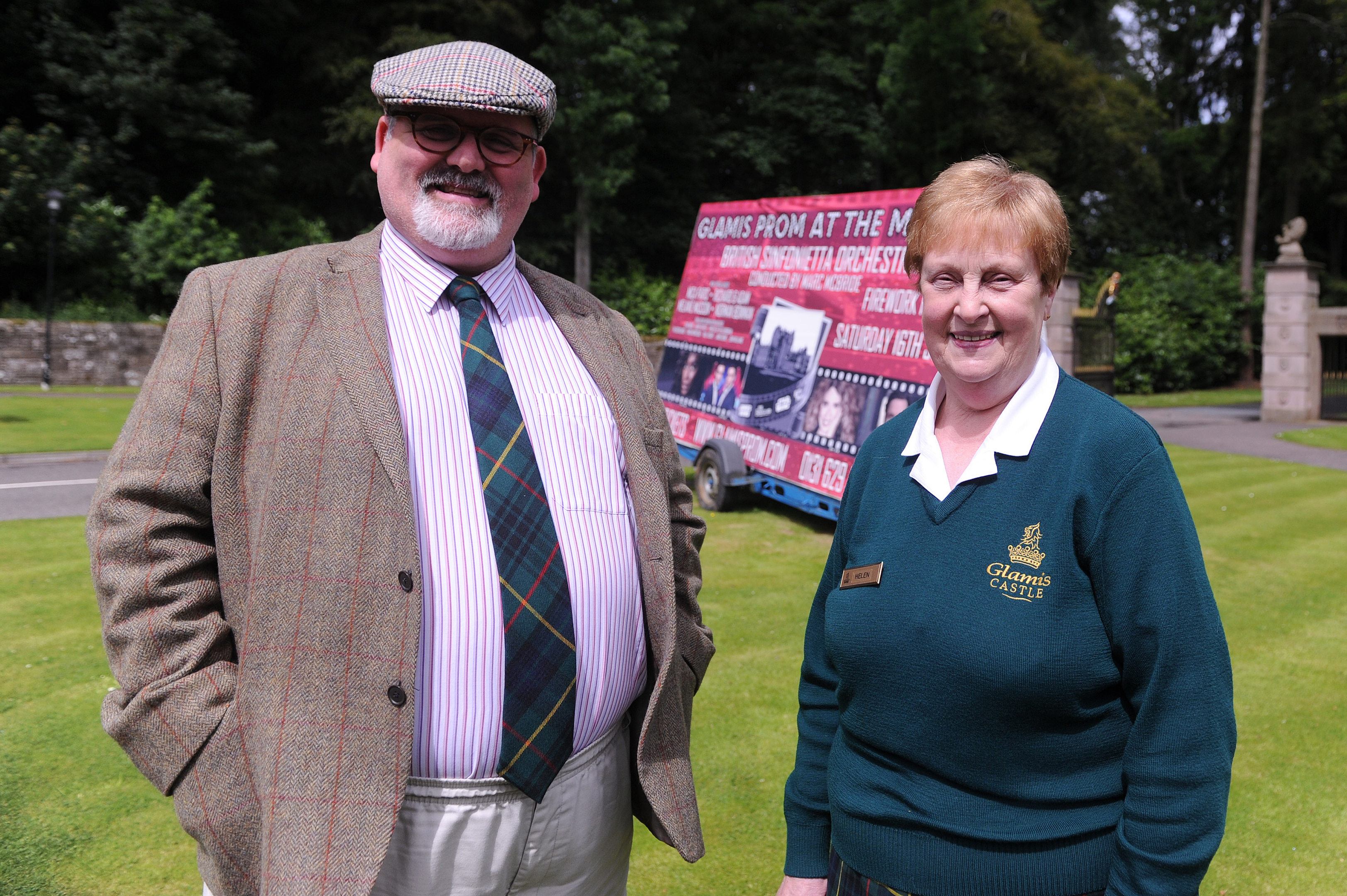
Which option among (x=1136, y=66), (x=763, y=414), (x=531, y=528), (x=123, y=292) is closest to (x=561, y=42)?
(x=123, y=292)

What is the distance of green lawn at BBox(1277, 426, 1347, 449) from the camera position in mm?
17250

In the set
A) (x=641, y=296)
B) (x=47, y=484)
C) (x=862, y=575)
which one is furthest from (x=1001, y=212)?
(x=641, y=296)

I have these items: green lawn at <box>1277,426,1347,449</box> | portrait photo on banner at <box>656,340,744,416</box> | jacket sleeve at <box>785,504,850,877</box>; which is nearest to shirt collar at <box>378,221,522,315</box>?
jacket sleeve at <box>785,504,850,877</box>

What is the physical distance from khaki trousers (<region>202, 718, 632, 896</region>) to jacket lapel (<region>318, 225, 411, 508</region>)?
635 millimetres

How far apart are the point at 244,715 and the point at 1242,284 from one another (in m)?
37.2

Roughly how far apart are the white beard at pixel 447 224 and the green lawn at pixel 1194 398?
2459cm

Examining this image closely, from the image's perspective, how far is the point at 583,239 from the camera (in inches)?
1224

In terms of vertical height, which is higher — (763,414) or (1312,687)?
(763,414)

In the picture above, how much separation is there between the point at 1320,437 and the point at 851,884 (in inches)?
790

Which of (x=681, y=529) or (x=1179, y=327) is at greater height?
(x=1179, y=327)

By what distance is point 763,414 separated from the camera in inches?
400

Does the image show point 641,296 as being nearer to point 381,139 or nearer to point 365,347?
point 381,139

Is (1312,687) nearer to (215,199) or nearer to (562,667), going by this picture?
(562,667)

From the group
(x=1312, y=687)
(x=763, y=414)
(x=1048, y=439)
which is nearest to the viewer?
(x=1048, y=439)
